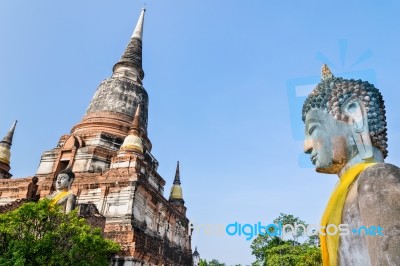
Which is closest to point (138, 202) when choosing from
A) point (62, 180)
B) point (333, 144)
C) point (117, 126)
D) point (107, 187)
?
point (107, 187)

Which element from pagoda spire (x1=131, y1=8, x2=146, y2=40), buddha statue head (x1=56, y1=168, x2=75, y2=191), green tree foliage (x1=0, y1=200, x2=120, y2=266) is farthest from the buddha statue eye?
pagoda spire (x1=131, y1=8, x2=146, y2=40)

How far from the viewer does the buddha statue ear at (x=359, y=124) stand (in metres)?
3.05

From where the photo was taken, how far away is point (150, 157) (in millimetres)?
27547

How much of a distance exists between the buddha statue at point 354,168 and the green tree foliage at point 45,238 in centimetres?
1147

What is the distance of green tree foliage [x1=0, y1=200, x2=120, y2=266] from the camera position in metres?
12.0

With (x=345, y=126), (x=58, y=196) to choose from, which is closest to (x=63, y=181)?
(x=58, y=196)

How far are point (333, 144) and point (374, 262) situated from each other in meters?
1.17

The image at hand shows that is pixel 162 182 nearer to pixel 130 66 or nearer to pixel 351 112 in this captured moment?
pixel 130 66

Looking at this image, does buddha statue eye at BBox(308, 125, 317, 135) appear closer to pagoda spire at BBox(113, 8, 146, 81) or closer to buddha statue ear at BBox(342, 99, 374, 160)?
buddha statue ear at BBox(342, 99, 374, 160)

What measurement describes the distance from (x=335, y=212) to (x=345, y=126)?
0.82 m

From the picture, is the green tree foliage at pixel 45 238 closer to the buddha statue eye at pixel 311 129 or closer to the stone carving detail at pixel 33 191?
the stone carving detail at pixel 33 191

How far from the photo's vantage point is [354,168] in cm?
290

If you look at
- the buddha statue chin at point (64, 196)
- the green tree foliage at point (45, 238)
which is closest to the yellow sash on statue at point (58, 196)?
the buddha statue chin at point (64, 196)

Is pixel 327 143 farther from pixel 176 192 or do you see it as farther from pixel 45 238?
pixel 176 192
